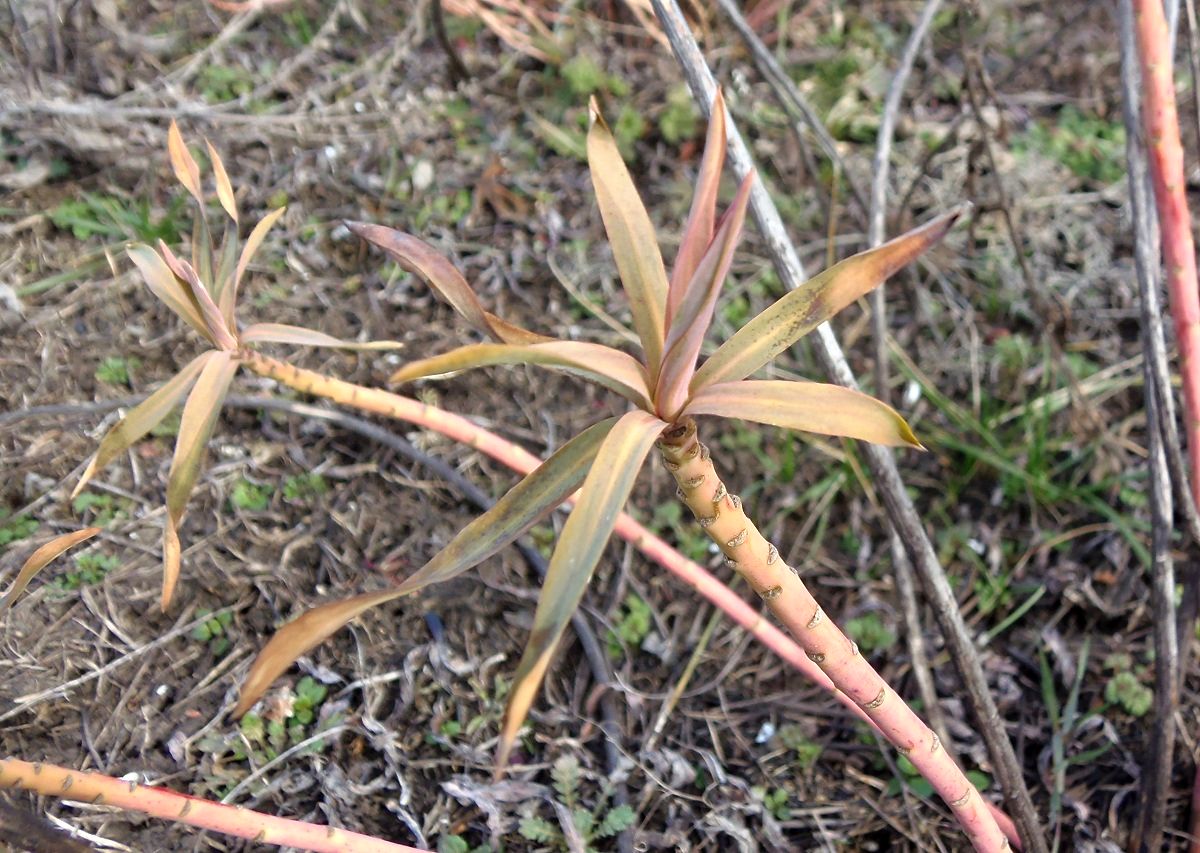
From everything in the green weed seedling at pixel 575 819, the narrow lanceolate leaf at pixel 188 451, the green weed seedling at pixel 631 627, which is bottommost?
the green weed seedling at pixel 575 819

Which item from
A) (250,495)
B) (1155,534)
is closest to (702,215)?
(1155,534)

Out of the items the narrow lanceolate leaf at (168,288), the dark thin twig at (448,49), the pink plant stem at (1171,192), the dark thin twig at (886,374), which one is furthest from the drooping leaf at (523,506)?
the dark thin twig at (448,49)

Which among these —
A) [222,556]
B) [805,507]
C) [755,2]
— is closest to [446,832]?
[222,556]

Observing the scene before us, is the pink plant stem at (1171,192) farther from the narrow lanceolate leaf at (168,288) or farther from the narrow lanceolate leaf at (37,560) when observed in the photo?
the narrow lanceolate leaf at (37,560)

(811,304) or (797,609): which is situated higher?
(811,304)

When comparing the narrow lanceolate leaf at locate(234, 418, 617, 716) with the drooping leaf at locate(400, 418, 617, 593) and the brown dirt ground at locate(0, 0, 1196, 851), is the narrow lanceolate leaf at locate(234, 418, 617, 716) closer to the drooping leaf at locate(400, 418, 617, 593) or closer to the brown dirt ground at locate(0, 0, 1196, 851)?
the drooping leaf at locate(400, 418, 617, 593)

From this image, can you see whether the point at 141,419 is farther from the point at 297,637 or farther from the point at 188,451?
the point at 297,637

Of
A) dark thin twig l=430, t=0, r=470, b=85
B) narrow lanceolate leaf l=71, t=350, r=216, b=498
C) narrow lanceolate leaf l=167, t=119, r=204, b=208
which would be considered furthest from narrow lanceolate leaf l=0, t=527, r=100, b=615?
dark thin twig l=430, t=0, r=470, b=85

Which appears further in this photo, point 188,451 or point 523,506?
point 188,451
